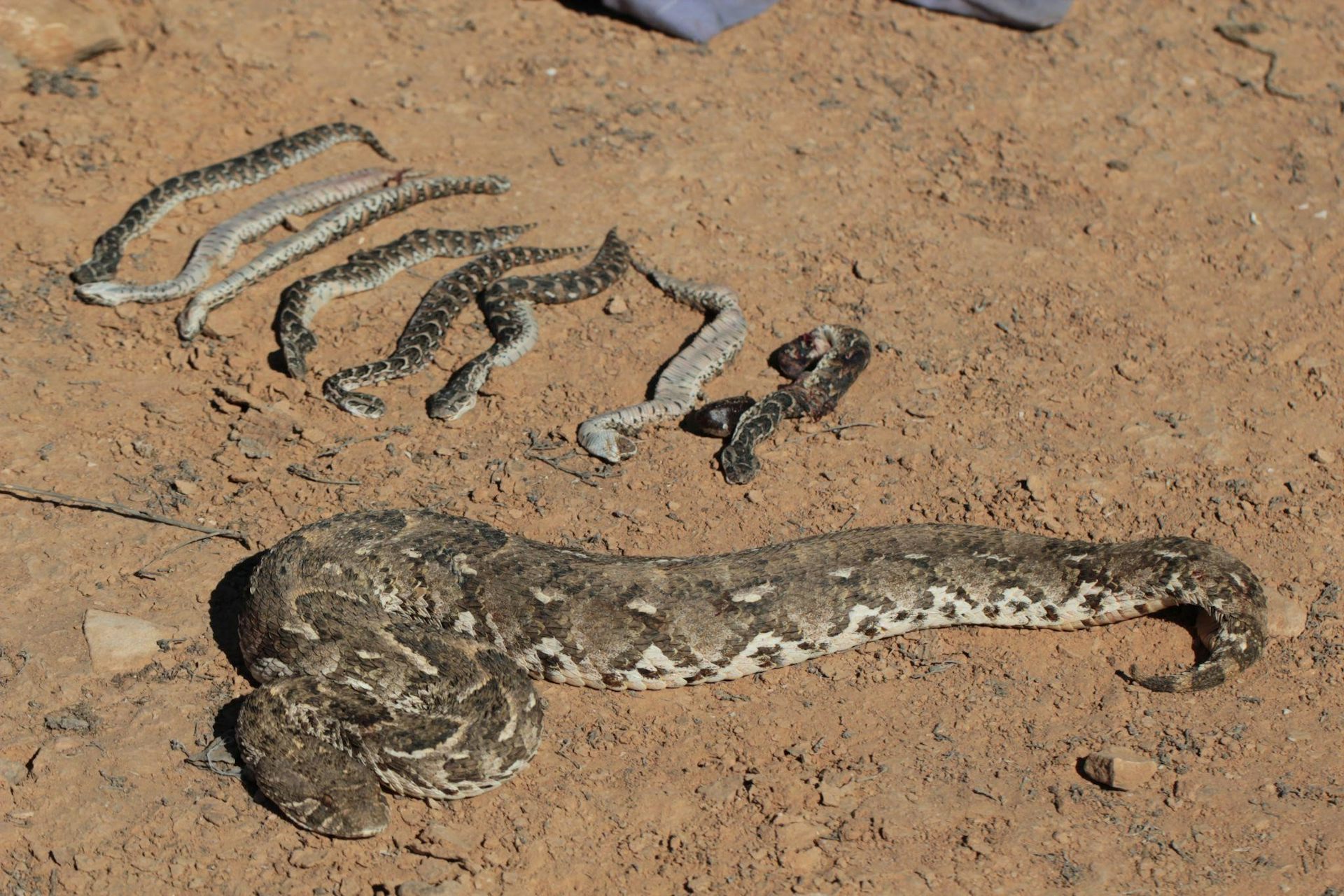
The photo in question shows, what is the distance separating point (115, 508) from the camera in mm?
8547

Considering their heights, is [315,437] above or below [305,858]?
above

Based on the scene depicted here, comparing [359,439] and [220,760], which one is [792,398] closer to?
[359,439]

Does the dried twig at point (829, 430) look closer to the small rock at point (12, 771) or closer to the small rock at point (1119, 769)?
the small rock at point (1119, 769)

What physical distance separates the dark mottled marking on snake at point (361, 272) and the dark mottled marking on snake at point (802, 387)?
290 centimetres

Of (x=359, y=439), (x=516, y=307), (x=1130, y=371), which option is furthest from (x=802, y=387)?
(x=359, y=439)

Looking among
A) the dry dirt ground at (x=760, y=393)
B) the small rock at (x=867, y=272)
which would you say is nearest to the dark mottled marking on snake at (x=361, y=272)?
the dry dirt ground at (x=760, y=393)

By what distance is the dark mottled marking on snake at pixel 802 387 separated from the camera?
9.23 metres

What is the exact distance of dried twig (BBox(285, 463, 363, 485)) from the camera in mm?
8984

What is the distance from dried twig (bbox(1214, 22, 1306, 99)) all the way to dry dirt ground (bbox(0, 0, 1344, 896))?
0.51 feet

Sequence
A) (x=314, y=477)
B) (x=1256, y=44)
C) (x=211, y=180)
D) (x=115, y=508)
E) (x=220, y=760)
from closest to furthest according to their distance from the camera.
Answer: (x=220, y=760) < (x=115, y=508) < (x=314, y=477) < (x=211, y=180) < (x=1256, y=44)

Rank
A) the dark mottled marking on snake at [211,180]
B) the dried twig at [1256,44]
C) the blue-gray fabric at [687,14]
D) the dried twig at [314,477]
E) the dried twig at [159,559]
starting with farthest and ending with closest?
the blue-gray fabric at [687,14], the dried twig at [1256,44], the dark mottled marking on snake at [211,180], the dried twig at [314,477], the dried twig at [159,559]

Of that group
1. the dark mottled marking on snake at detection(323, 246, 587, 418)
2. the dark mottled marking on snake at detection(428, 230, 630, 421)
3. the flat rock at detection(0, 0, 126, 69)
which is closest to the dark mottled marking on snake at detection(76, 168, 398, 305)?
the dark mottled marking on snake at detection(323, 246, 587, 418)

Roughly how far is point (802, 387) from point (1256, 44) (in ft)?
25.9

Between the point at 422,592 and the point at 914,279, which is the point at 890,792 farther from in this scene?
the point at 914,279
